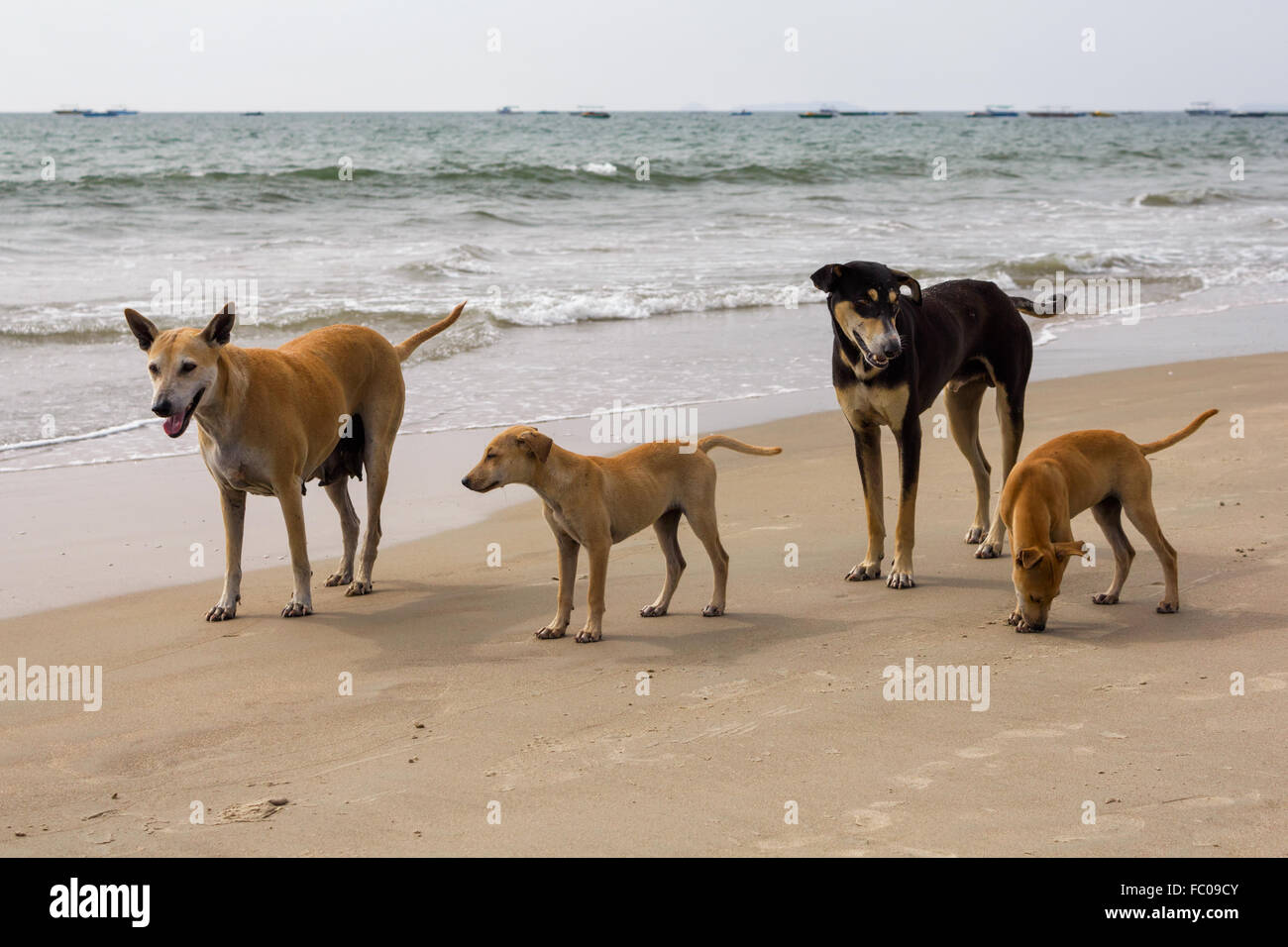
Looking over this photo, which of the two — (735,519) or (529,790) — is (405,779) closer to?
(529,790)

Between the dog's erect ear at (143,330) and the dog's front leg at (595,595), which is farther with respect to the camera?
the dog's erect ear at (143,330)

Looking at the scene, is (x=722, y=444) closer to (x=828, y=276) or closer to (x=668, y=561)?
(x=668, y=561)

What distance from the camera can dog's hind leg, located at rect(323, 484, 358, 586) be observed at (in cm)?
755

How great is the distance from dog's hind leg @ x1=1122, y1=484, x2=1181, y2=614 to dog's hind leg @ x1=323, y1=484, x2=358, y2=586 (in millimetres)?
4234

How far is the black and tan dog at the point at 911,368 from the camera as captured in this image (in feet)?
21.4

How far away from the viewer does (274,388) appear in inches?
262

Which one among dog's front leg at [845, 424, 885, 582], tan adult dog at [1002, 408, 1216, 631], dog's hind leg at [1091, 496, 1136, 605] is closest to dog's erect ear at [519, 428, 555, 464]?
dog's front leg at [845, 424, 885, 582]

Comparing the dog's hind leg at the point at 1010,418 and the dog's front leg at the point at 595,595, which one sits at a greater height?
the dog's hind leg at the point at 1010,418

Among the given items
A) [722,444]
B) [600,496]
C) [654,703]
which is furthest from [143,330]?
[654,703]

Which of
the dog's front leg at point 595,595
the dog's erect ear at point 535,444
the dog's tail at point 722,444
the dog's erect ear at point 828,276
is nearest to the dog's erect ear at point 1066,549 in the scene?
the dog's tail at point 722,444

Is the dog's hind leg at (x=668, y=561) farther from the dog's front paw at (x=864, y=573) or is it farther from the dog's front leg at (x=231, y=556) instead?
the dog's front leg at (x=231, y=556)

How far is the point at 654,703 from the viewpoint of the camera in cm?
522

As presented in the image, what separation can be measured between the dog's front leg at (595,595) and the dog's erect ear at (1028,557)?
6.11ft

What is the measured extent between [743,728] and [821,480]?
4480mm
